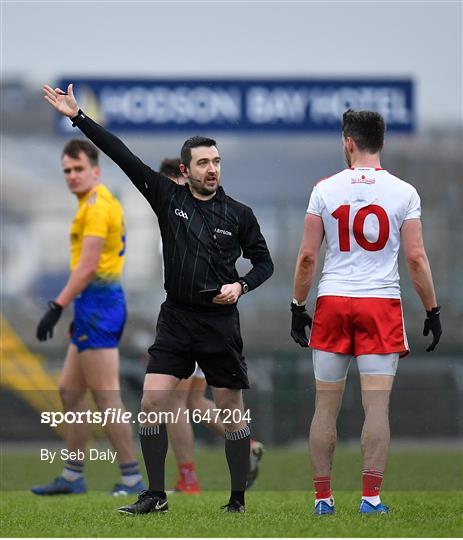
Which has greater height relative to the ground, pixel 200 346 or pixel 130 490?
pixel 200 346

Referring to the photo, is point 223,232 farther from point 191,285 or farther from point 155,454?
point 155,454

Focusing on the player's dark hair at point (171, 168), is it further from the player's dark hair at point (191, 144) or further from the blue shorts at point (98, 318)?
the player's dark hair at point (191, 144)

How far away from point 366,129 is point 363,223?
0.45 metres

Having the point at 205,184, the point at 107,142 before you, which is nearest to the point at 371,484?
the point at 205,184

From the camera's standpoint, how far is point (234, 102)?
14.2 metres

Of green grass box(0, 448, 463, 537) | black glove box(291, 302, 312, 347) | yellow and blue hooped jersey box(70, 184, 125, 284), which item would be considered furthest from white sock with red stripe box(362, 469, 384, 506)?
yellow and blue hooped jersey box(70, 184, 125, 284)

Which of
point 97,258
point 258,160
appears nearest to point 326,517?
point 97,258

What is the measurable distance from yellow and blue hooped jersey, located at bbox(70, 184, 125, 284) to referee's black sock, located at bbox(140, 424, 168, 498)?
2046mm

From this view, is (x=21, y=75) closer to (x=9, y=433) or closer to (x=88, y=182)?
(x=9, y=433)

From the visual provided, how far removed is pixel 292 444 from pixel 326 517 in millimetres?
7179

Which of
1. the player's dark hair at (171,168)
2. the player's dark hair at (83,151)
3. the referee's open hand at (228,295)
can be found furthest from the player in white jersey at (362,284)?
the player's dark hair at (83,151)

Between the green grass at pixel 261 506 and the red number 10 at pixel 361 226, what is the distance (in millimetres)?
1253

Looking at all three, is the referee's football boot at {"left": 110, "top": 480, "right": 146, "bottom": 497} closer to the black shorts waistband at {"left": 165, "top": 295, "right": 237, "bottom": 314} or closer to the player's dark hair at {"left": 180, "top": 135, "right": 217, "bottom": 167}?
the black shorts waistband at {"left": 165, "top": 295, "right": 237, "bottom": 314}

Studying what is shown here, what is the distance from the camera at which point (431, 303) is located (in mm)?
6449
